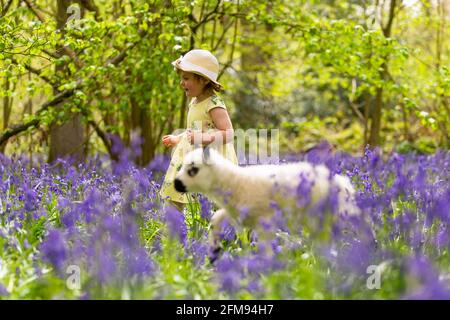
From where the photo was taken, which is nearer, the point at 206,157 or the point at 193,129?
the point at 206,157

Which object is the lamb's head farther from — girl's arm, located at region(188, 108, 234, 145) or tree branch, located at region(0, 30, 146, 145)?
tree branch, located at region(0, 30, 146, 145)

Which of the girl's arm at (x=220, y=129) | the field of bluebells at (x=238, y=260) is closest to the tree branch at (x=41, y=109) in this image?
the girl's arm at (x=220, y=129)

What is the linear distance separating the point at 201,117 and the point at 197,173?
1.29 meters

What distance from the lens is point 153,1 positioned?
7188mm

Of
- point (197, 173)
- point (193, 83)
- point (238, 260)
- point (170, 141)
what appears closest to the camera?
point (238, 260)

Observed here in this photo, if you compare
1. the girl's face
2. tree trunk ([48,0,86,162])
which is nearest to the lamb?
the girl's face

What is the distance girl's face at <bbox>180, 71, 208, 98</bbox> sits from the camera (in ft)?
15.7

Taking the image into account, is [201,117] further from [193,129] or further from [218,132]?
[218,132]

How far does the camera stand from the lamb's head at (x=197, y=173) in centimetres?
359

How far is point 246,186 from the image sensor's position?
369 centimetres

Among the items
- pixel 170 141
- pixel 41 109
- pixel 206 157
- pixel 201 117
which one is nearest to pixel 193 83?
pixel 201 117

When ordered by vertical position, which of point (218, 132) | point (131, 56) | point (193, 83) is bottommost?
point (218, 132)

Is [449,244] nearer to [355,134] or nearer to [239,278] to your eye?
[239,278]
